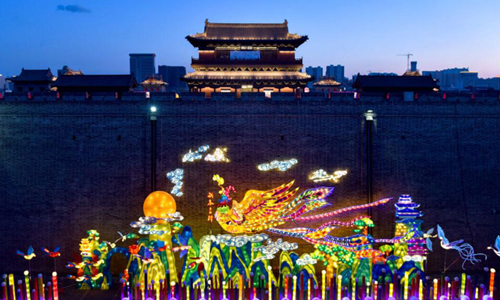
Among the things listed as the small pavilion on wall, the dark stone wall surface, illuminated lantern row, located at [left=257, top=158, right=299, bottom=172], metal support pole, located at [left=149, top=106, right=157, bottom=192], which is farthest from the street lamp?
the small pavilion on wall

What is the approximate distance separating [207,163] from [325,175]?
3.90 m

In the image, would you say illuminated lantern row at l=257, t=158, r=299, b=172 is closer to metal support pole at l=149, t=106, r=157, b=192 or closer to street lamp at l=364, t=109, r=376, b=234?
street lamp at l=364, t=109, r=376, b=234

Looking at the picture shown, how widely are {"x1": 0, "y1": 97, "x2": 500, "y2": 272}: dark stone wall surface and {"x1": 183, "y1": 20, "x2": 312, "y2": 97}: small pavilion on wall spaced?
750cm

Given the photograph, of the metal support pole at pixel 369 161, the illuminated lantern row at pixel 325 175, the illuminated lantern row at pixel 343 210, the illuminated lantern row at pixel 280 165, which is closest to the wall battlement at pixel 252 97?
the metal support pole at pixel 369 161

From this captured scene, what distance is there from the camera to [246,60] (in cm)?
2297

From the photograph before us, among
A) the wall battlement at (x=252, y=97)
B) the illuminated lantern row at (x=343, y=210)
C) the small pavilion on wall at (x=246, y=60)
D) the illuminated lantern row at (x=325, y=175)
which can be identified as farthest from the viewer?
the small pavilion on wall at (x=246, y=60)

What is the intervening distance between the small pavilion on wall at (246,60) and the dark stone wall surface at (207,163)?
7496 millimetres

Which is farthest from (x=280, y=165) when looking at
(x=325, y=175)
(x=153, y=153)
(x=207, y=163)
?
(x=153, y=153)

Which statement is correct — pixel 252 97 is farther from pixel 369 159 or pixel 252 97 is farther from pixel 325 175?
pixel 369 159

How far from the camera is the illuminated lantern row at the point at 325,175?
15.5m

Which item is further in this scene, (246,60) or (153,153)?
(246,60)

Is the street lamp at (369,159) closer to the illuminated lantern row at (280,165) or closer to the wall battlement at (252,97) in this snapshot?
the wall battlement at (252,97)

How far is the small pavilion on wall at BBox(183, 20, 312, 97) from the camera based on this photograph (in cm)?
2270

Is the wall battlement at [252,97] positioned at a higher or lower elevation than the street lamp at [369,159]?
higher
